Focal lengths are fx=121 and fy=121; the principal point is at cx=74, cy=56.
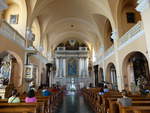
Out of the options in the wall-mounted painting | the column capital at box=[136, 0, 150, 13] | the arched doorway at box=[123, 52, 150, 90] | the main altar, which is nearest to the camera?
the column capital at box=[136, 0, 150, 13]

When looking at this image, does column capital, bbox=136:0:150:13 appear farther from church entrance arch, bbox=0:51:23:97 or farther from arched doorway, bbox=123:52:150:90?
church entrance arch, bbox=0:51:23:97

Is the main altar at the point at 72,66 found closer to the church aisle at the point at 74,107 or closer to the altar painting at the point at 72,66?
the altar painting at the point at 72,66

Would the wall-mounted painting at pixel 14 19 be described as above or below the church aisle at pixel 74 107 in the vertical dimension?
above

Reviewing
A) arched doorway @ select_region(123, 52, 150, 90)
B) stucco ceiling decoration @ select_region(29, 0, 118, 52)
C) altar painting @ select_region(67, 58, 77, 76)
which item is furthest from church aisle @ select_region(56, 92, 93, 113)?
altar painting @ select_region(67, 58, 77, 76)

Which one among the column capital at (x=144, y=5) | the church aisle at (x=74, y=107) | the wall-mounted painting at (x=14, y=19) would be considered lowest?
the church aisle at (x=74, y=107)

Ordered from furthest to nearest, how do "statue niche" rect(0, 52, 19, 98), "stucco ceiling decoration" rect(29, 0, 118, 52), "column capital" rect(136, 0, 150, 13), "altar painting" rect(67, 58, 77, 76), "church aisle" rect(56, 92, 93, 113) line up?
"altar painting" rect(67, 58, 77, 76)
"stucco ceiling decoration" rect(29, 0, 118, 52)
"statue niche" rect(0, 52, 19, 98)
"church aisle" rect(56, 92, 93, 113)
"column capital" rect(136, 0, 150, 13)

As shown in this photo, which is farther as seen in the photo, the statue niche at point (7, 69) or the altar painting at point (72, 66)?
the altar painting at point (72, 66)

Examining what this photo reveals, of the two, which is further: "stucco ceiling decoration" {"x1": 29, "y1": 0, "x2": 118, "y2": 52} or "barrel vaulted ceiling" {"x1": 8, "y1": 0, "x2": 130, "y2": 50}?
"stucco ceiling decoration" {"x1": 29, "y1": 0, "x2": 118, "y2": 52}

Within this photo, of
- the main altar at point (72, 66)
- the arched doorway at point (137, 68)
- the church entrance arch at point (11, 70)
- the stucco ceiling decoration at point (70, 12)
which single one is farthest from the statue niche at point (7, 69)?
the main altar at point (72, 66)

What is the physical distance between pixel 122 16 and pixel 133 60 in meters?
4.20

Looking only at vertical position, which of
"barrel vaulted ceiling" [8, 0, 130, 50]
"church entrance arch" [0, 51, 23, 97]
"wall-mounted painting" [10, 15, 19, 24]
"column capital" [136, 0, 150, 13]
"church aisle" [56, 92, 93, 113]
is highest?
"barrel vaulted ceiling" [8, 0, 130, 50]

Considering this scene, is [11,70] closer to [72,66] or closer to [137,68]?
[137,68]

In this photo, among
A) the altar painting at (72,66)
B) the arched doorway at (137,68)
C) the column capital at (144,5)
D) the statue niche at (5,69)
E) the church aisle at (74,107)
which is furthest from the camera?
the altar painting at (72,66)

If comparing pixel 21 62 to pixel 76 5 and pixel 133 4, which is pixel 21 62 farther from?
pixel 133 4
